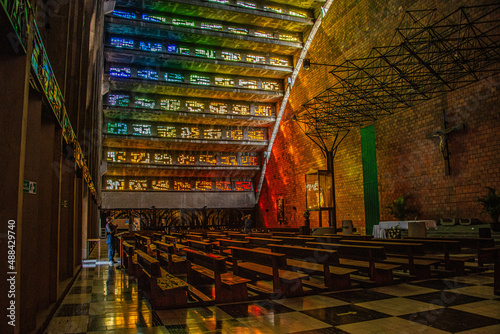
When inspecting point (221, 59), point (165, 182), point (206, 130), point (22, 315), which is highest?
point (221, 59)

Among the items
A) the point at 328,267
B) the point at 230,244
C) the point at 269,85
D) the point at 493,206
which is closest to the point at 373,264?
the point at 328,267

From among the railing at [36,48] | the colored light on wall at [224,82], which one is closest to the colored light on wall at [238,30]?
the colored light on wall at [224,82]

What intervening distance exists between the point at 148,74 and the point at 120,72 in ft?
5.19

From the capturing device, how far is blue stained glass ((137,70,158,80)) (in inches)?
819

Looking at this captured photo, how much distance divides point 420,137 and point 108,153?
18508 millimetres

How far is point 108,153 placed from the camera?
23.0 meters

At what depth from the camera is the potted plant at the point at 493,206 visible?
905cm

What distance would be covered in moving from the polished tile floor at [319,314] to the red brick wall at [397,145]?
6656 mm

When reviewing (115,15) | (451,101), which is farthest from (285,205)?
(115,15)

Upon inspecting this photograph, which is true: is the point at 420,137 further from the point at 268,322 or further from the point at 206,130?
the point at 206,130

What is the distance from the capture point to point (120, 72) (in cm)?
2023

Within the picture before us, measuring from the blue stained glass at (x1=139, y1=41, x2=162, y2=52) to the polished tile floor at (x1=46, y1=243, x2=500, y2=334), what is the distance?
1748cm

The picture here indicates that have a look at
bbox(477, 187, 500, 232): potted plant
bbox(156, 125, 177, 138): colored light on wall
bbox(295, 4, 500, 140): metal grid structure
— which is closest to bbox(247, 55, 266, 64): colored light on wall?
bbox(156, 125, 177, 138): colored light on wall

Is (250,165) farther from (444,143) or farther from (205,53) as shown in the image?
(444,143)
